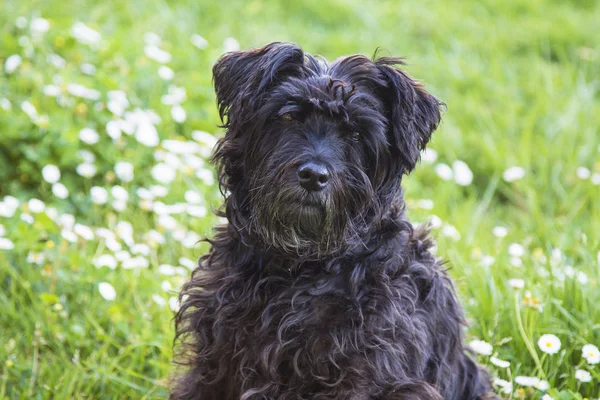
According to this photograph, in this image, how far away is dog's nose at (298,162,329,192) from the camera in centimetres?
285

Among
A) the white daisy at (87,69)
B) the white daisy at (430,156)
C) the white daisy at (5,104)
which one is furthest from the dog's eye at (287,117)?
the white daisy at (87,69)

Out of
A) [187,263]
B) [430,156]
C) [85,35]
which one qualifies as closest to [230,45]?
[85,35]

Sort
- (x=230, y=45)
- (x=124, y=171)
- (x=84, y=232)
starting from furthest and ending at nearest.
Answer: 1. (x=230, y=45)
2. (x=124, y=171)
3. (x=84, y=232)

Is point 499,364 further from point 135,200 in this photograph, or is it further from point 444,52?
point 444,52

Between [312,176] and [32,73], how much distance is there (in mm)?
3303

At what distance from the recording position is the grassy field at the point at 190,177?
3.95 metres

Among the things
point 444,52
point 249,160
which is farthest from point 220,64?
point 444,52

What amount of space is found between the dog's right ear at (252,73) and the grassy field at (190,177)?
1.27 m

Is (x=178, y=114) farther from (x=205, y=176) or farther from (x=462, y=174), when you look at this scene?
(x=462, y=174)

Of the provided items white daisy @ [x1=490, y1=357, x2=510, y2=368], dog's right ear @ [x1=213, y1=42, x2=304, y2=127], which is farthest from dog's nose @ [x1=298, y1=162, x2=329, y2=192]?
white daisy @ [x1=490, y1=357, x2=510, y2=368]

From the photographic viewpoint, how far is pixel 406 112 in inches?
120

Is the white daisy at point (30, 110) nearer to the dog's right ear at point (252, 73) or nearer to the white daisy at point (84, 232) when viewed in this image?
the white daisy at point (84, 232)

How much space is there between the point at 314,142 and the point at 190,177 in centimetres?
257

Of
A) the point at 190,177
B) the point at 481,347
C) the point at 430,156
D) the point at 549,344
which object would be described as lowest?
the point at 190,177
